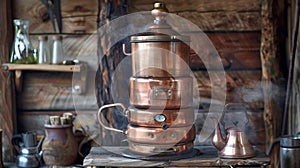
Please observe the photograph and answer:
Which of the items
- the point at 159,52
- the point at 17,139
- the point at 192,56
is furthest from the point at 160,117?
the point at 17,139

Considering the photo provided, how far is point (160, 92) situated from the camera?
5.15 ft

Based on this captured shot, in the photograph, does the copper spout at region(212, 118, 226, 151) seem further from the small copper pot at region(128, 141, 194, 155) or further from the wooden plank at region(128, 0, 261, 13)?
the wooden plank at region(128, 0, 261, 13)

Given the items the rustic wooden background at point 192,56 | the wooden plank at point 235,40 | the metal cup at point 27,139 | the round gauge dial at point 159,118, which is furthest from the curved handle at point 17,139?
the wooden plank at point 235,40

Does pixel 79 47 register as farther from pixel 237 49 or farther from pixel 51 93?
pixel 237 49

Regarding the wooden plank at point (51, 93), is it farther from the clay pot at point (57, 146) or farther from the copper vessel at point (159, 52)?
the copper vessel at point (159, 52)

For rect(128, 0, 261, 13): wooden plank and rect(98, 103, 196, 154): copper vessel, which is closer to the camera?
rect(98, 103, 196, 154): copper vessel

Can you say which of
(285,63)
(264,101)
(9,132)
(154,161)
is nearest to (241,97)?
(264,101)

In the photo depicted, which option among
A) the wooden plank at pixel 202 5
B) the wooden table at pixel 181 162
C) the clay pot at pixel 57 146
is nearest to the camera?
the wooden table at pixel 181 162

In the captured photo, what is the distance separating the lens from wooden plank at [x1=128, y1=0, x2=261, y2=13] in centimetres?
201

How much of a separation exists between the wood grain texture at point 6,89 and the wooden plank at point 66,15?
7 cm

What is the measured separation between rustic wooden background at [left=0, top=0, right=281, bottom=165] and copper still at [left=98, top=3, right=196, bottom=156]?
0.41 m

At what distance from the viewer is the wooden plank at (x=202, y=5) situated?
2012mm

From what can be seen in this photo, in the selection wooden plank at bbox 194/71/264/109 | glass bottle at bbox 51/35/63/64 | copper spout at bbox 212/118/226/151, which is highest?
glass bottle at bbox 51/35/63/64

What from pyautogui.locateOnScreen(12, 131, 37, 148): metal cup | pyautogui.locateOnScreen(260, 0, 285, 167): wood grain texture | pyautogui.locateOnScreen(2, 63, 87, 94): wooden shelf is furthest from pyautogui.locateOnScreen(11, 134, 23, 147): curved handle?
pyautogui.locateOnScreen(260, 0, 285, 167): wood grain texture
